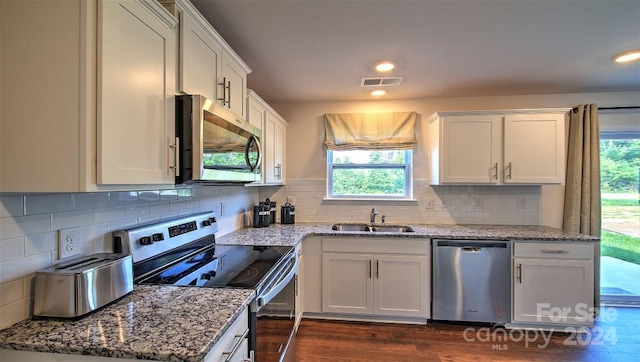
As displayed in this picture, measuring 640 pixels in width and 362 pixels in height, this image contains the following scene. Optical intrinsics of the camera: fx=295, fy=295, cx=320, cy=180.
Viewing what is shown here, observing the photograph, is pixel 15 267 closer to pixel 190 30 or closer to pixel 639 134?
pixel 190 30

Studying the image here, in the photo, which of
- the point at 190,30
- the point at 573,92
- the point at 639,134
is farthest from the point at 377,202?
the point at 639,134

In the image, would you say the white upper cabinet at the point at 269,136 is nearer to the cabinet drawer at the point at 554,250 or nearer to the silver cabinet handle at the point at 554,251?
the cabinet drawer at the point at 554,250

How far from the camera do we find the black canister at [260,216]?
2.96m

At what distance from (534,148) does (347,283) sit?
2184 millimetres

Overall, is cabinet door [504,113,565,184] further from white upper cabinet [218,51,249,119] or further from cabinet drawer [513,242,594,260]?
white upper cabinet [218,51,249,119]

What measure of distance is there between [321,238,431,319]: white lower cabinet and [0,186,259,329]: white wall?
5.29 feet

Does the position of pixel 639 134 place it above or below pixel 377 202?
above

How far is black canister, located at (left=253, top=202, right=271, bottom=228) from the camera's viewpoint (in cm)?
296

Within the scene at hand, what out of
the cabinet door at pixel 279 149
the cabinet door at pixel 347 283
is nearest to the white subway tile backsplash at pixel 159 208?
the cabinet door at pixel 279 149

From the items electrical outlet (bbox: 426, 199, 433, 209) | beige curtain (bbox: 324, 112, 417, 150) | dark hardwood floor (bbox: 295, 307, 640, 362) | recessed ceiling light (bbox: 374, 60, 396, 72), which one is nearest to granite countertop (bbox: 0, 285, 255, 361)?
dark hardwood floor (bbox: 295, 307, 640, 362)

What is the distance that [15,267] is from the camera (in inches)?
38.9

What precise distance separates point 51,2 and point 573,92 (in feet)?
13.3

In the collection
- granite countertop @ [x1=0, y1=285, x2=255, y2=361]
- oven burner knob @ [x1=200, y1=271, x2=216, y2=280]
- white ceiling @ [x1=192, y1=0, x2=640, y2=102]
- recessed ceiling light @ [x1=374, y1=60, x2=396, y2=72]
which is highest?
white ceiling @ [x1=192, y1=0, x2=640, y2=102]

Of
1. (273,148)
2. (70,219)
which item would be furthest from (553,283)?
(70,219)
